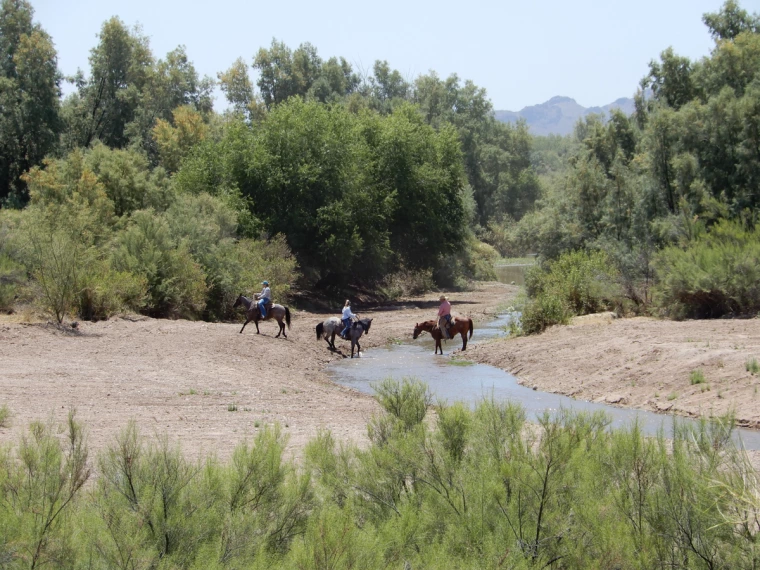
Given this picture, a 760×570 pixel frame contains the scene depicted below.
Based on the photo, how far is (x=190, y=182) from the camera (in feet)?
151

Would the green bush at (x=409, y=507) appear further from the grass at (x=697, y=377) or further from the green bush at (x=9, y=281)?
the green bush at (x=9, y=281)

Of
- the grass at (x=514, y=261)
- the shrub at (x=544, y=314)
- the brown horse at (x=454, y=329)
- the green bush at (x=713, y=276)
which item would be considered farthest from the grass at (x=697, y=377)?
the grass at (x=514, y=261)

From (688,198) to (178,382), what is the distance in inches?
930

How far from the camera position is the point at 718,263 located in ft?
88.4

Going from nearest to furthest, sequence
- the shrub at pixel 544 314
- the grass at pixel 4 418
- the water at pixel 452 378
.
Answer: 1. the grass at pixel 4 418
2. the water at pixel 452 378
3. the shrub at pixel 544 314

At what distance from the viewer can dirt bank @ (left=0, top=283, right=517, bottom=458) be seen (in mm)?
13023

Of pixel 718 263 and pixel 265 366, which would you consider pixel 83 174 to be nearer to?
pixel 265 366

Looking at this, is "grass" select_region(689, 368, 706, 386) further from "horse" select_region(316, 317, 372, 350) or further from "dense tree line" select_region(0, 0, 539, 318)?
"dense tree line" select_region(0, 0, 539, 318)

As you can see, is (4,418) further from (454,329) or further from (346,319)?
(454,329)

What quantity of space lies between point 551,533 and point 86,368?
1548 centimetres

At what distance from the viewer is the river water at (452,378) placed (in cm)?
1677

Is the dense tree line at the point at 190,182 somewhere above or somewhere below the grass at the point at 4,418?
above

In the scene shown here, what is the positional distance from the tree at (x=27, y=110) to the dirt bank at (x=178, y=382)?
33626mm

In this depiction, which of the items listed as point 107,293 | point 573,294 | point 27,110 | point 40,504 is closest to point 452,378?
point 573,294
